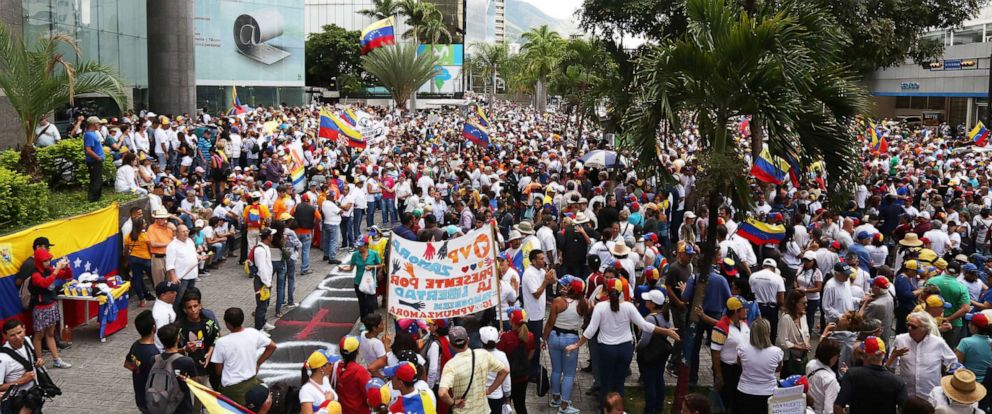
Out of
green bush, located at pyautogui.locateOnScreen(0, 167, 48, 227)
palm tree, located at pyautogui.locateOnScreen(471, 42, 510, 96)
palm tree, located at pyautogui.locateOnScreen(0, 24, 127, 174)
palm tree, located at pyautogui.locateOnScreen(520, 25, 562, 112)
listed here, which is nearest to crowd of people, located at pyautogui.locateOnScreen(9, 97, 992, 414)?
palm tree, located at pyautogui.locateOnScreen(0, 24, 127, 174)

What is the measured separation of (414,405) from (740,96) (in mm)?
5115

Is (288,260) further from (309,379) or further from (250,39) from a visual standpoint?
(250,39)

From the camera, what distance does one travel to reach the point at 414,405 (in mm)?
6512

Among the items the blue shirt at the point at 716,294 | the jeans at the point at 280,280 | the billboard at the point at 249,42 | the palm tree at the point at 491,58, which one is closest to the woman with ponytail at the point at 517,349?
the blue shirt at the point at 716,294

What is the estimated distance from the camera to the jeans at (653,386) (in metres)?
8.76

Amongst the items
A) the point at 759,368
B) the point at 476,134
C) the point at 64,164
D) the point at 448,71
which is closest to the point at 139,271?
the point at 64,164

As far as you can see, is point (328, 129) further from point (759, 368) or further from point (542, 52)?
point (542, 52)

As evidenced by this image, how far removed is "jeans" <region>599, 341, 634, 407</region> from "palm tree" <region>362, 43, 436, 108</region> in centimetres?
5458

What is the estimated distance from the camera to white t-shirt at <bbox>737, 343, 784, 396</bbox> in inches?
303

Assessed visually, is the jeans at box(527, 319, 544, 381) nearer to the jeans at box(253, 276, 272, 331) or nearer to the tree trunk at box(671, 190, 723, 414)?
the tree trunk at box(671, 190, 723, 414)

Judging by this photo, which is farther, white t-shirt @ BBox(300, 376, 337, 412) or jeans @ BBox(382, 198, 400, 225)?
jeans @ BBox(382, 198, 400, 225)

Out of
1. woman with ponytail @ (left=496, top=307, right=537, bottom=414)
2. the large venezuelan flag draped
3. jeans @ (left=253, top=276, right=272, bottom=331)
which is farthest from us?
jeans @ (left=253, top=276, right=272, bottom=331)

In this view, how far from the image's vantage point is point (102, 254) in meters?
12.2

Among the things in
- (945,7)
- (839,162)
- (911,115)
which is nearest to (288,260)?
(839,162)
